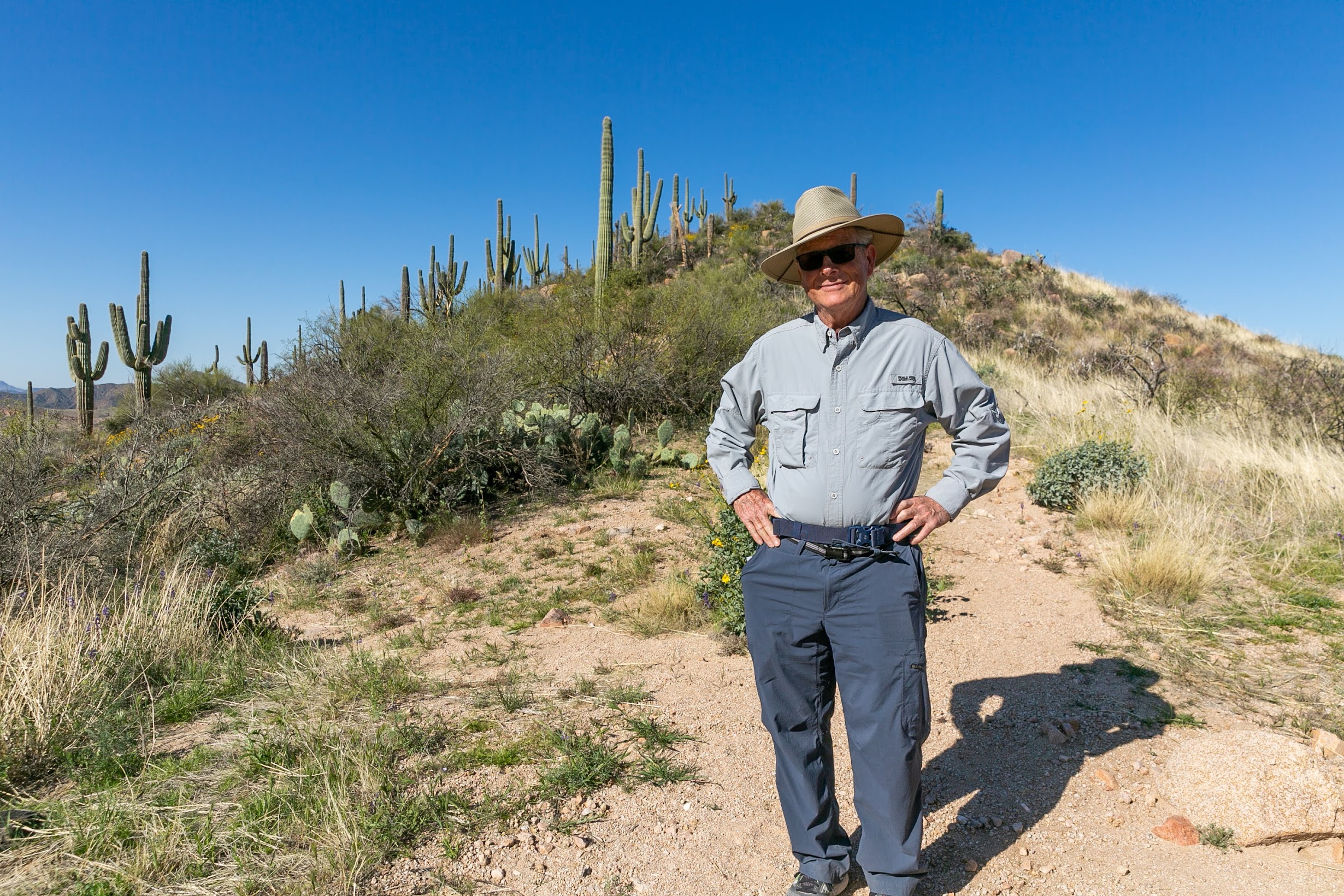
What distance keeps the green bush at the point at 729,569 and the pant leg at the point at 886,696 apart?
2.16 metres

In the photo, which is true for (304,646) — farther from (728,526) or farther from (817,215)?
(817,215)

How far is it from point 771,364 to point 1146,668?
3.06 m

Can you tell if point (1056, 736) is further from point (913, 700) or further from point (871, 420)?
point (871, 420)

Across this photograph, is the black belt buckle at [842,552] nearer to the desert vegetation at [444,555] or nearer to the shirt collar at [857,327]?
the shirt collar at [857,327]

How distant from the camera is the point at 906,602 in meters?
2.02

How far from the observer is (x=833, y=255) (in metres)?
2.18

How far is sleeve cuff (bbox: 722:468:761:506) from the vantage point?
234 centimetres

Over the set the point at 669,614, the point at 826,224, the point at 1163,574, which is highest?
the point at 826,224

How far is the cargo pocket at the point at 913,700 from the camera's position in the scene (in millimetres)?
2004

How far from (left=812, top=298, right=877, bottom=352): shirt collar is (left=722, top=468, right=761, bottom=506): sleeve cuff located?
0.48 metres

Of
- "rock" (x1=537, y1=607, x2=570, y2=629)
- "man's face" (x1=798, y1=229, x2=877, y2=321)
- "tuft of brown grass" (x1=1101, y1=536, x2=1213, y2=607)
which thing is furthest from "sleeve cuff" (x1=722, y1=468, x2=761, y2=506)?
"tuft of brown grass" (x1=1101, y1=536, x2=1213, y2=607)

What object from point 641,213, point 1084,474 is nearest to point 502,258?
point 641,213

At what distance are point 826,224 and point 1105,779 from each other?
242 cm

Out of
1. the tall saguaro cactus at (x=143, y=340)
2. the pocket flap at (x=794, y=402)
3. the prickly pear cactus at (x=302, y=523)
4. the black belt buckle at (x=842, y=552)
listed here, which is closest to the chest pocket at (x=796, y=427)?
the pocket flap at (x=794, y=402)
